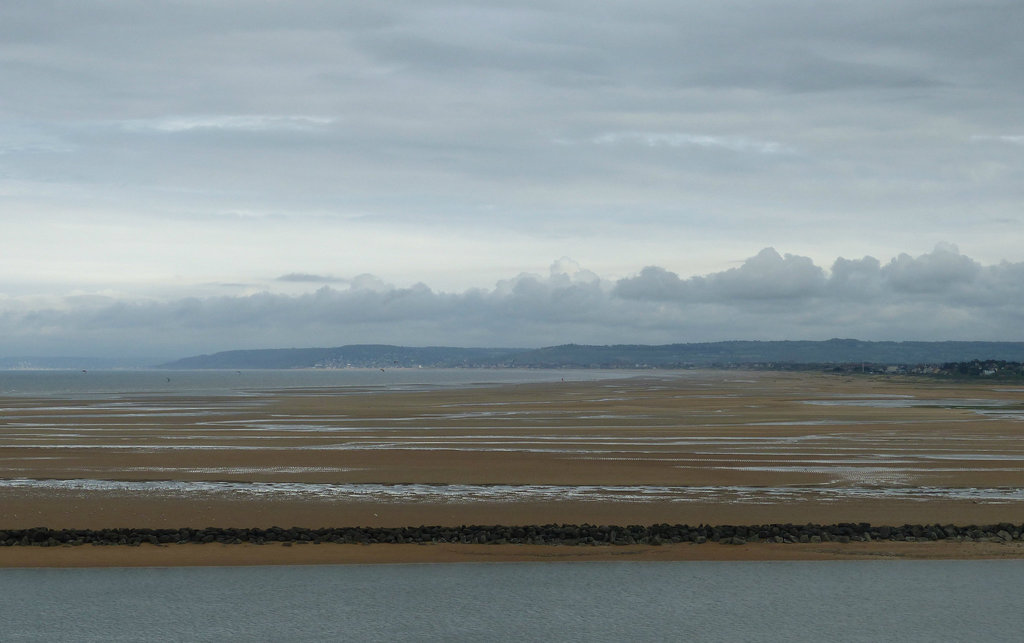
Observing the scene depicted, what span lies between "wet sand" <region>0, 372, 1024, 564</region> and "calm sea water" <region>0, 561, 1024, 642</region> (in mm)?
859

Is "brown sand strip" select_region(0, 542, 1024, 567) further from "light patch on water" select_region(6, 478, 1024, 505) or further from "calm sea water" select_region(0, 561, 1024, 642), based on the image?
"light patch on water" select_region(6, 478, 1024, 505)

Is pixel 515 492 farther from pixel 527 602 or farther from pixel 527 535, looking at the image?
pixel 527 602

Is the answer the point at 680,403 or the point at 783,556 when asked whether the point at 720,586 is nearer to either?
the point at 783,556

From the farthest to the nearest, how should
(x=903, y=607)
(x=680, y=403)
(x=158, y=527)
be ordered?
(x=680, y=403), (x=158, y=527), (x=903, y=607)

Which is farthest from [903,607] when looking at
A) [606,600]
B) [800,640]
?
[606,600]

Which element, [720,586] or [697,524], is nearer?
[720,586]

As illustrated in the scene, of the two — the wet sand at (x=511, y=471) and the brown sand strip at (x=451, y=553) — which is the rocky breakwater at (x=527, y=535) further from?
the wet sand at (x=511, y=471)

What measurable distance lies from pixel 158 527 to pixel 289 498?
3.59 m

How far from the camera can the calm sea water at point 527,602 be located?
11055mm

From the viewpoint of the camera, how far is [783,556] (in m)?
13.7

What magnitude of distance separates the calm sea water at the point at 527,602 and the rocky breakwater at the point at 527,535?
983 millimetres

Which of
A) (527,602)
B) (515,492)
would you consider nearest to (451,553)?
(527,602)

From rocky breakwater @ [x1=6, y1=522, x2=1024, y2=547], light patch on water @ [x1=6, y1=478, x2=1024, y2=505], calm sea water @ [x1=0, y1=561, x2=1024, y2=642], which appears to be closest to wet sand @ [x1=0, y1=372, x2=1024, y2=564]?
light patch on water @ [x1=6, y1=478, x2=1024, y2=505]

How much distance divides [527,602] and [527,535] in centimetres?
250
